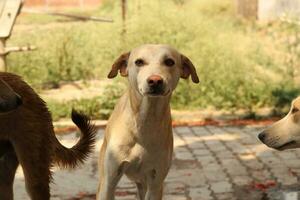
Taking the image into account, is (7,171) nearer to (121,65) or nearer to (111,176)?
(111,176)

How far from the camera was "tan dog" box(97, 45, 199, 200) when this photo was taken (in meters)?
4.16

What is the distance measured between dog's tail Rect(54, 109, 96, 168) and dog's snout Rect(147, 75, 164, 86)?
0.84 m

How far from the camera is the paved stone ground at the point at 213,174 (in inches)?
222

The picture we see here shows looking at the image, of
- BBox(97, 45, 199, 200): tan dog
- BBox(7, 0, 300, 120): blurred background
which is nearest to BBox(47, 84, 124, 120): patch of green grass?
BBox(7, 0, 300, 120): blurred background

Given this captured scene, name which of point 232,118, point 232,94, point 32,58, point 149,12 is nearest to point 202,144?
point 232,118

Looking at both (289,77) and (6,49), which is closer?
(6,49)

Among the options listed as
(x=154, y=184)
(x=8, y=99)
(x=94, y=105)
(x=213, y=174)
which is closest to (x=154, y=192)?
(x=154, y=184)

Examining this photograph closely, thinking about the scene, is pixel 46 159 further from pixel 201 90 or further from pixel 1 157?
pixel 201 90

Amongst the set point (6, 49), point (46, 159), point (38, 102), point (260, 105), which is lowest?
point (260, 105)

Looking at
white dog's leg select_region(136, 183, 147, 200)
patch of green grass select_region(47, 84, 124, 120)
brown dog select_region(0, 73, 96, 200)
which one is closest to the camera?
brown dog select_region(0, 73, 96, 200)

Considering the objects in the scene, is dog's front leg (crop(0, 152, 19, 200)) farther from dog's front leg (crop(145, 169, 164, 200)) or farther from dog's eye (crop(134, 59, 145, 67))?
dog's eye (crop(134, 59, 145, 67))

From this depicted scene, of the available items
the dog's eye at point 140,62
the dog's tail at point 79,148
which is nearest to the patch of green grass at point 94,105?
the dog's tail at point 79,148

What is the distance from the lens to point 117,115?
14.8ft

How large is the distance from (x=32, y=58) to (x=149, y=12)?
2366 mm
